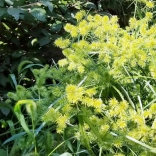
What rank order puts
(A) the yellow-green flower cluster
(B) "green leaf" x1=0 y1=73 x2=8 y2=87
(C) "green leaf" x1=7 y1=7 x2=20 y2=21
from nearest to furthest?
(A) the yellow-green flower cluster, (C) "green leaf" x1=7 y1=7 x2=20 y2=21, (B) "green leaf" x1=0 y1=73 x2=8 y2=87

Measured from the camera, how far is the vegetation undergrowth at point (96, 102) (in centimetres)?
100

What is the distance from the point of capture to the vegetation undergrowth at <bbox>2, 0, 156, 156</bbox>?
1001 millimetres

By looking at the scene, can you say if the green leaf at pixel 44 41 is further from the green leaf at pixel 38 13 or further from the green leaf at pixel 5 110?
the green leaf at pixel 5 110

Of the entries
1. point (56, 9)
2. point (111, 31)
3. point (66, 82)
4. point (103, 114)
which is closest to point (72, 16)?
point (56, 9)

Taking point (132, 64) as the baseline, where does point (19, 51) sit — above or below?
below

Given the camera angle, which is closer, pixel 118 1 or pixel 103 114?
pixel 103 114

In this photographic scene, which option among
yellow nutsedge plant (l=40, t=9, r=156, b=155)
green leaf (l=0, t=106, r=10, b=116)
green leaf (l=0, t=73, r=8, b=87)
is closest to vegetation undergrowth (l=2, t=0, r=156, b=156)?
yellow nutsedge plant (l=40, t=9, r=156, b=155)

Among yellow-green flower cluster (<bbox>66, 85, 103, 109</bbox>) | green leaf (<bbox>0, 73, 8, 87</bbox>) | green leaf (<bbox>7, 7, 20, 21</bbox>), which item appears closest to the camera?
yellow-green flower cluster (<bbox>66, 85, 103, 109</bbox>)

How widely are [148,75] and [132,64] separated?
0.40 feet

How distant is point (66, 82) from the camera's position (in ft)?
4.09

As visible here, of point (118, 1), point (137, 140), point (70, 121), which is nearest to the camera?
point (137, 140)

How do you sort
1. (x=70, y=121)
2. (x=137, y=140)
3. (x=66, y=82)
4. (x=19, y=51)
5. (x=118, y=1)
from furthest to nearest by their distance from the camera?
(x=118, y=1)
(x=19, y=51)
(x=66, y=82)
(x=70, y=121)
(x=137, y=140)

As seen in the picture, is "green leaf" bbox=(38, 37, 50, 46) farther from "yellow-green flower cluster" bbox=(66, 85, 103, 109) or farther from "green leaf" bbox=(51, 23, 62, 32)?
"yellow-green flower cluster" bbox=(66, 85, 103, 109)

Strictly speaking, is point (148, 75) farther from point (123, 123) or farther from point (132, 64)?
point (123, 123)
